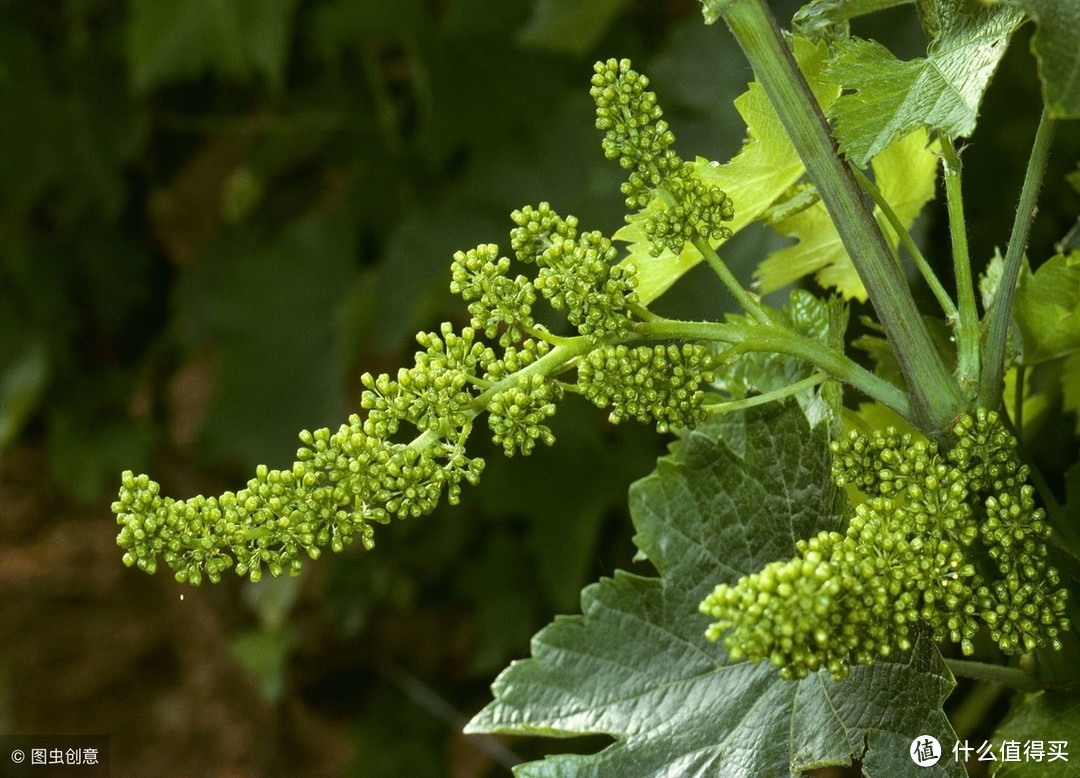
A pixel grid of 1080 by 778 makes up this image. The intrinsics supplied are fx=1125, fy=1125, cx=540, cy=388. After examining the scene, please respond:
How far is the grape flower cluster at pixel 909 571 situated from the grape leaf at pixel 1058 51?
126 millimetres

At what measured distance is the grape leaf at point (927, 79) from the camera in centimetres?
43

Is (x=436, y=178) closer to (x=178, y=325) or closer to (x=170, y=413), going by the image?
(x=178, y=325)

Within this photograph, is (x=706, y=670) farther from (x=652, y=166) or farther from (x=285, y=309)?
(x=285, y=309)

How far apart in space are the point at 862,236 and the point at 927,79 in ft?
0.24

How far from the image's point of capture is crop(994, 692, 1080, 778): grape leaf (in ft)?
1.60

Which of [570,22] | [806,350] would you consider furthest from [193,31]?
[806,350]

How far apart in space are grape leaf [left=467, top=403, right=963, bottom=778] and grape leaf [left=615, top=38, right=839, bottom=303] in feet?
0.31

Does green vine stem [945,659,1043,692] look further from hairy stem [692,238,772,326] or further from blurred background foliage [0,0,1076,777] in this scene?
blurred background foliage [0,0,1076,777]

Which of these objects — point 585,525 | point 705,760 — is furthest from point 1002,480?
point 585,525

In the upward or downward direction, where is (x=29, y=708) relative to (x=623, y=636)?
upward

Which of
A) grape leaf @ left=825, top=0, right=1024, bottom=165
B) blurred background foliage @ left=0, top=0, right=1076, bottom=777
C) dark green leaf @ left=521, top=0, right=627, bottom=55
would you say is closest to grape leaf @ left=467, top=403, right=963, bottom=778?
grape leaf @ left=825, top=0, right=1024, bottom=165

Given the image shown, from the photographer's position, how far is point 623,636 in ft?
1.89

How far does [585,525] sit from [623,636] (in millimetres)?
1071

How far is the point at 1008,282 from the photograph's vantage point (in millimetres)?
460
